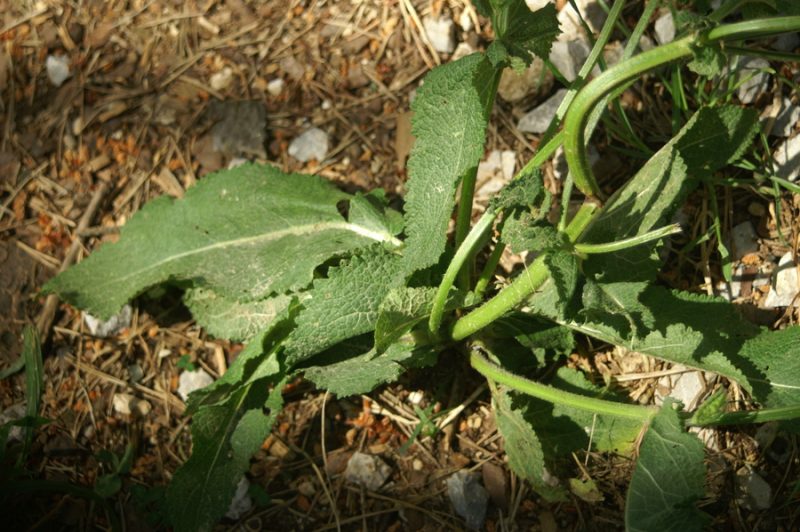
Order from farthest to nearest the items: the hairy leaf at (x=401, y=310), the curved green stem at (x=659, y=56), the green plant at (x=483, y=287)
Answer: the hairy leaf at (x=401, y=310) → the green plant at (x=483, y=287) → the curved green stem at (x=659, y=56)

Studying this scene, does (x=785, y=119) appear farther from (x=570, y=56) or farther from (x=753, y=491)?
(x=753, y=491)

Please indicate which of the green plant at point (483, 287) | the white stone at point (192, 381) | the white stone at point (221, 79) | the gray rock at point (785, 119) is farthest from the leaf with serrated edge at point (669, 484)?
the white stone at point (221, 79)

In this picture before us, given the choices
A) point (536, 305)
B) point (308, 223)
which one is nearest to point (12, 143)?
point (308, 223)

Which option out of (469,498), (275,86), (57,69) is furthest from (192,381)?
(57,69)

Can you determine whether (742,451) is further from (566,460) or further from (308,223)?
(308,223)

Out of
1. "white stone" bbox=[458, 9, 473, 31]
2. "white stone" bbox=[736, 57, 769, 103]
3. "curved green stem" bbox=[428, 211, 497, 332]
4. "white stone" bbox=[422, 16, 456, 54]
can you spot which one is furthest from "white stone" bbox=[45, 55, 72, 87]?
"white stone" bbox=[736, 57, 769, 103]

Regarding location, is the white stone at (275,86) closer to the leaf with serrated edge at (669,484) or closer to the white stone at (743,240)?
the white stone at (743,240)

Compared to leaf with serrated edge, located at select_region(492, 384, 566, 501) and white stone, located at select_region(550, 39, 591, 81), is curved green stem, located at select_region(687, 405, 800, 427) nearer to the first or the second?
leaf with serrated edge, located at select_region(492, 384, 566, 501)
